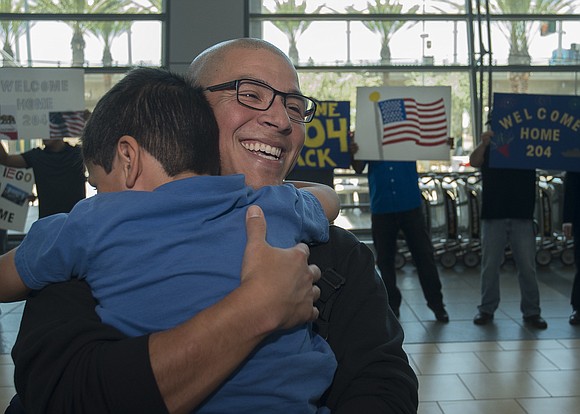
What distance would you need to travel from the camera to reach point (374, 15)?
10625 millimetres

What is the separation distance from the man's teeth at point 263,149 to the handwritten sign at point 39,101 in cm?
612

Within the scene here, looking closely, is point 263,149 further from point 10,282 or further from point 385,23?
point 385,23

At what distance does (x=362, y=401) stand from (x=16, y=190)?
7.00 metres

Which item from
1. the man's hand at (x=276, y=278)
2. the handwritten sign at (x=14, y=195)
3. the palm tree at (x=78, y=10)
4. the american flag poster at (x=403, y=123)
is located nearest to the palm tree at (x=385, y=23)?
the palm tree at (x=78, y=10)

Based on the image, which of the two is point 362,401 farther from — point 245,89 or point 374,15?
point 374,15

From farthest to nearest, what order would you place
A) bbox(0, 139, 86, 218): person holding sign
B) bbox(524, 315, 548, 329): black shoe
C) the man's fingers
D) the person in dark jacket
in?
1. bbox(0, 139, 86, 218): person holding sign
2. bbox(524, 315, 548, 329): black shoe
3. the man's fingers
4. the person in dark jacket

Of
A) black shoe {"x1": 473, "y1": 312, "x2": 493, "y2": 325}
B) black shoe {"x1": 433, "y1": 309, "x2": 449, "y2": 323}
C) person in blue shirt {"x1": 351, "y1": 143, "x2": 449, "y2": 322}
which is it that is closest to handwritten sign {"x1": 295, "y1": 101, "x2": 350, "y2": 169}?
person in blue shirt {"x1": 351, "y1": 143, "x2": 449, "y2": 322}

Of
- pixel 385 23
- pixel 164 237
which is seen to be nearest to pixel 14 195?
pixel 385 23

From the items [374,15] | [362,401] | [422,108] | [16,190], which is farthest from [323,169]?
[362,401]

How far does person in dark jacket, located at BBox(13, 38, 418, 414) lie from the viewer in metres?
1.08

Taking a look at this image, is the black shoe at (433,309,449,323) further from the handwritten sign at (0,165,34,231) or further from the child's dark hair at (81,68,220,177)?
the child's dark hair at (81,68,220,177)

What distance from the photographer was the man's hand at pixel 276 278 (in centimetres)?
113

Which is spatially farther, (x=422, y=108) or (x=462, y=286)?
(x=462, y=286)

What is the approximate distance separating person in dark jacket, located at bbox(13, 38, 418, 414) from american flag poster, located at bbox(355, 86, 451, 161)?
532 cm
